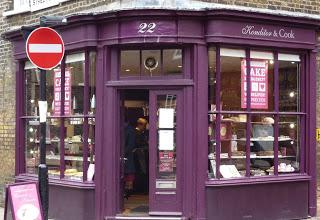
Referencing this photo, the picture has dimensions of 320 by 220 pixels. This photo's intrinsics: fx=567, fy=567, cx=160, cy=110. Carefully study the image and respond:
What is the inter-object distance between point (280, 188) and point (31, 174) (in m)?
5.08

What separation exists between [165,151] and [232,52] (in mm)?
2122

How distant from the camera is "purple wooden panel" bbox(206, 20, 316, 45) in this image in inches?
381

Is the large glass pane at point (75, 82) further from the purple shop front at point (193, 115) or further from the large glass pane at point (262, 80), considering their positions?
the large glass pane at point (262, 80)

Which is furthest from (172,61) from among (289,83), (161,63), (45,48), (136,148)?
(136,148)

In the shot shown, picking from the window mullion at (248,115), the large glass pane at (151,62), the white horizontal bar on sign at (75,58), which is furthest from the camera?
the white horizontal bar on sign at (75,58)

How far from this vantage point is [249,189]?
10.1m

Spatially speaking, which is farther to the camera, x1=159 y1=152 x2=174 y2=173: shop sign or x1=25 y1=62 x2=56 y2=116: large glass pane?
x1=25 y1=62 x2=56 y2=116: large glass pane

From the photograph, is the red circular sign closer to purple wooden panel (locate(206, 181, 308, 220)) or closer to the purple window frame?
the purple window frame

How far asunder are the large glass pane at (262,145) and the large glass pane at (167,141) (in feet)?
4.93

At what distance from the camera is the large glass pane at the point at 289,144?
34.8 ft

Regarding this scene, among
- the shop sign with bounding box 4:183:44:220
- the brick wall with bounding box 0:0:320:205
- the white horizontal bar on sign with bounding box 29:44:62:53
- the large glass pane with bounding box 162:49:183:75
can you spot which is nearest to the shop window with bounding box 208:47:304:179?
the large glass pane with bounding box 162:49:183:75

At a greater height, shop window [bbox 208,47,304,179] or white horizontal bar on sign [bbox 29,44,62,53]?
white horizontal bar on sign [bbox 29,44,62,53]

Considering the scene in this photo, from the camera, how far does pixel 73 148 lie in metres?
10.7

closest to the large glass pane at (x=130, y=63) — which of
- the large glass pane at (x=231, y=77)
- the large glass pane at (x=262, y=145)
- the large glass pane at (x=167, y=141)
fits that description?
the large glass pane at (x=167, y=141)
